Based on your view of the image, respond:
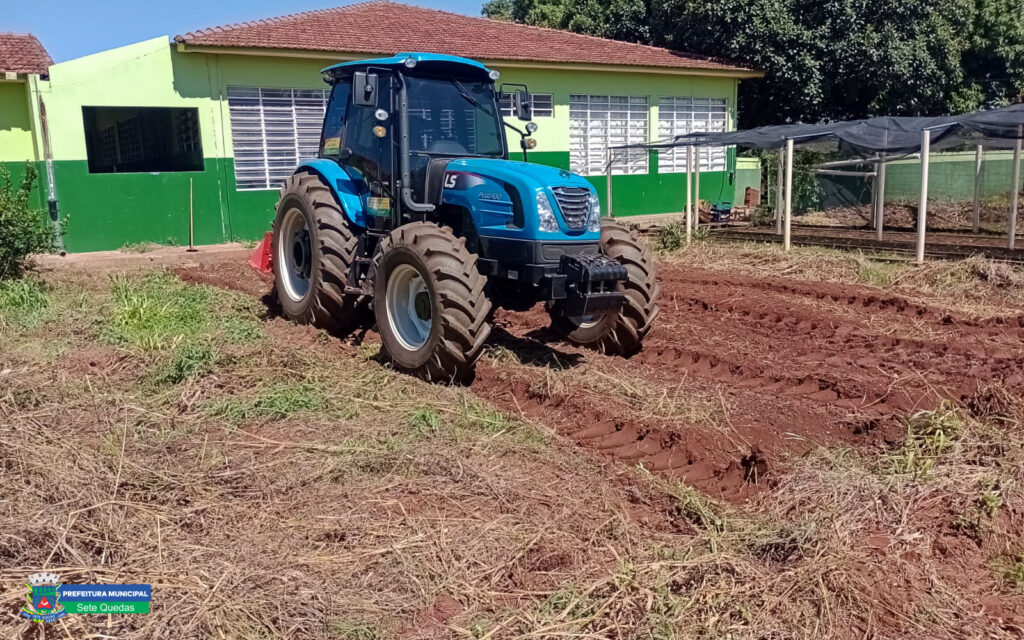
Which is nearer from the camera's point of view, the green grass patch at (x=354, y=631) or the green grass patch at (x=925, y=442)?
the green grass patch at (x=354, y=631)

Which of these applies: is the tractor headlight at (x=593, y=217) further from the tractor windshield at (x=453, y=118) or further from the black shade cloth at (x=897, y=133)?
the black shade cloth at (x=897, y=133)

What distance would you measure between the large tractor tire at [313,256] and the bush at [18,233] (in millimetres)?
3001

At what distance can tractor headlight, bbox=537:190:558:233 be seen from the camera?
6.03 metres

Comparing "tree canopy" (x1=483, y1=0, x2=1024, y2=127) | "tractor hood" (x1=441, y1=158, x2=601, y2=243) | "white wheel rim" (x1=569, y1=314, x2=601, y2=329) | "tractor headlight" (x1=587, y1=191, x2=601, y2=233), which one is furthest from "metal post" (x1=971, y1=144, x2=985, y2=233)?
"tractor hood" (x1=441, y1=158, x2=601, y2=243)

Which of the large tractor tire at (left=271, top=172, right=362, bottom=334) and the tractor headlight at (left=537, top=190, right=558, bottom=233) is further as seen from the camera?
the large tractor tire at (left=271, top=172, right=362, bottom=334)

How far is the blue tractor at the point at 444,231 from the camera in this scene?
5.99 meters

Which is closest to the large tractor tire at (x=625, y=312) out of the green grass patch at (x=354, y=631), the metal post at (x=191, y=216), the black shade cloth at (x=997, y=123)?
the green grass patch at (x=354, y=631)

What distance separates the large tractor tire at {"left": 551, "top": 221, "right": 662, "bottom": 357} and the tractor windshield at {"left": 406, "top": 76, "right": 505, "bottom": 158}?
126cm

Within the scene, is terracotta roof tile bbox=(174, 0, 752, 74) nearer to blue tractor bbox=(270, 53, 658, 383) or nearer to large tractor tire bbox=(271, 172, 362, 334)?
large tractor tire bbox=(271, 172, 362, 334)

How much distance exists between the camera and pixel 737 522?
13.2 feet

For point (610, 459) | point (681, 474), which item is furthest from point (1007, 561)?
point (610, 459)

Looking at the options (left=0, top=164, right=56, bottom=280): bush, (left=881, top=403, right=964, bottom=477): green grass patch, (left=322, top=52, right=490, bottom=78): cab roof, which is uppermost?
(left=322, top=52, right=490, bottom=78): cab roof

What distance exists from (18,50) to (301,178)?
367 inches

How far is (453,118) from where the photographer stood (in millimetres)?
7020
